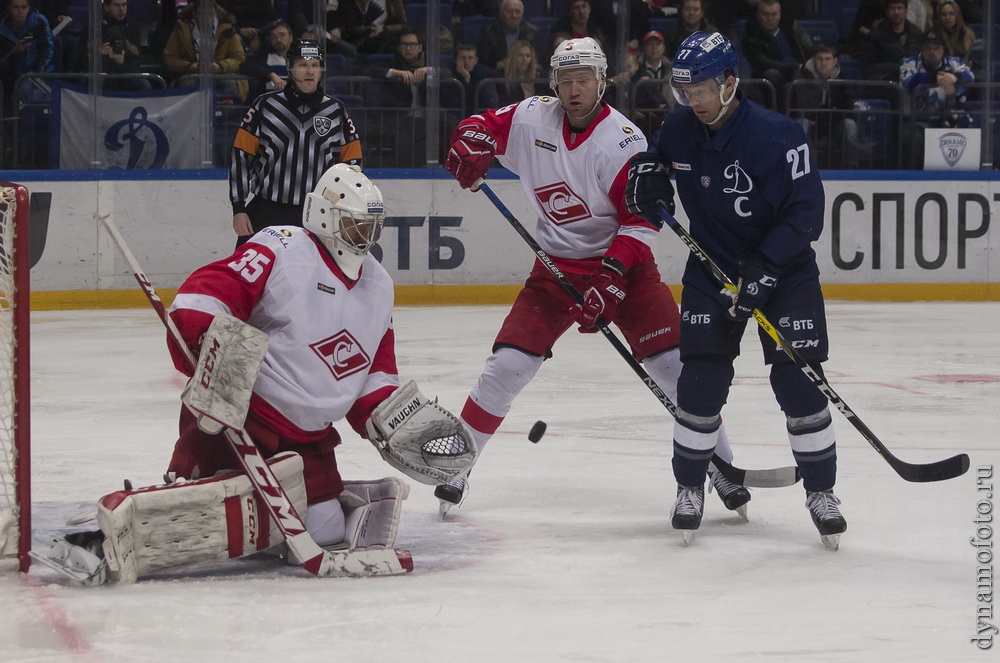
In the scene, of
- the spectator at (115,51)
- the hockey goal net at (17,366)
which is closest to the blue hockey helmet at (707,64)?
the hockey goal net at (17,366)

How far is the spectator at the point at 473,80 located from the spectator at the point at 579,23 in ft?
1.54

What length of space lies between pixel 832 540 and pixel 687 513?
1.02ft

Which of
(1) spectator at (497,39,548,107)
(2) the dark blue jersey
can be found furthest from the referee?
(2) the dark blue jersey

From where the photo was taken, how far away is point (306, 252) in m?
2.77

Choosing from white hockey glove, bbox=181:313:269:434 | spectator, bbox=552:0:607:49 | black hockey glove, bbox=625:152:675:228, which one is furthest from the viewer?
spectator, bbox=552:0:607:49

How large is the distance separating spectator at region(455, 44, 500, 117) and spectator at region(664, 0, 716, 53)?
108cm

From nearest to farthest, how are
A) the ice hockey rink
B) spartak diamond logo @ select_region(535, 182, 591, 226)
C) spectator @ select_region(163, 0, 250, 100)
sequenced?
1. the ice hockey rink
2. spartak diamond logo @ select_region(535, 182, 591, 226)
3. spectator @ select_region(163, 0, 250, 100)

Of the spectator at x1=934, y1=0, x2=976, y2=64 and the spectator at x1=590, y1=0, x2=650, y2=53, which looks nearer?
the spectator at x1=590, y1=0, x2=650, y2=53

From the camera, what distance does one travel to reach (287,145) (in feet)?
17.4

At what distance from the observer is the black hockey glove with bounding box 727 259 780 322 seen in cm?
289

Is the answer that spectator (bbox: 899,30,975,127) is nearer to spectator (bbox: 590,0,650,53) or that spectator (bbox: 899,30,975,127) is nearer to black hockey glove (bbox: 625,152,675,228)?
spectator (bbox: 590,0,650,53)

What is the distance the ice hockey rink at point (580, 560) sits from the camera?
2.32m

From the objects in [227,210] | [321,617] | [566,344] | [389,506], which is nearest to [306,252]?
[389,506]

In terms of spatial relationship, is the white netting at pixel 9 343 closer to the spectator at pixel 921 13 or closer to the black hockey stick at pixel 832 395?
the black hockey stick at pixel 832 395
